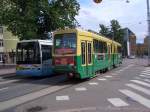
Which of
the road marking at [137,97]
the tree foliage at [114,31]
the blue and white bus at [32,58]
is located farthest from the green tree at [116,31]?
the road marking at [137,97]

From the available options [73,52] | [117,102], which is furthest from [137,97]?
[73,52]

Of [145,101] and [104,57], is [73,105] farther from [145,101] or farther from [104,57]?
[104,57]

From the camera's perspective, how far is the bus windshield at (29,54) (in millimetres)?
28047

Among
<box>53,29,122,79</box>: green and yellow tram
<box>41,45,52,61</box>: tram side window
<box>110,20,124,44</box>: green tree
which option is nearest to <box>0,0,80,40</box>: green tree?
<box>41,45,52,61</box>: tram side window

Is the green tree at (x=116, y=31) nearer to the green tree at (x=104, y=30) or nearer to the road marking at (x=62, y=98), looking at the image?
the green tree at (x=104, y=30)

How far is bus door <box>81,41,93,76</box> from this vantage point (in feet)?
80.0

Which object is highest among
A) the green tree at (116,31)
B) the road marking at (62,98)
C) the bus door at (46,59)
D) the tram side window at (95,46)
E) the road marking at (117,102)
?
the green tree at (116,31)

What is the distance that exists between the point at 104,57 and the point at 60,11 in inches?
881

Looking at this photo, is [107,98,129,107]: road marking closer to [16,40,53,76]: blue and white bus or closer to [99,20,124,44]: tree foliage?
[16,40,53,76]: blue and white bus

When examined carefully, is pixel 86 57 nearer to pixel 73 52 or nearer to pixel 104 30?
pixel 73 52

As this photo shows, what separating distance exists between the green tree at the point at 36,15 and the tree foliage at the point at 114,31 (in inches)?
3207

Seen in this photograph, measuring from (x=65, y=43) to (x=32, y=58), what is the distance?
15.2ft

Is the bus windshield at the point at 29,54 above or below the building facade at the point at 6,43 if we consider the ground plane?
below

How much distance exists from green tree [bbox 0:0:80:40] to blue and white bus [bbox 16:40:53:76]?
62.6 ft
